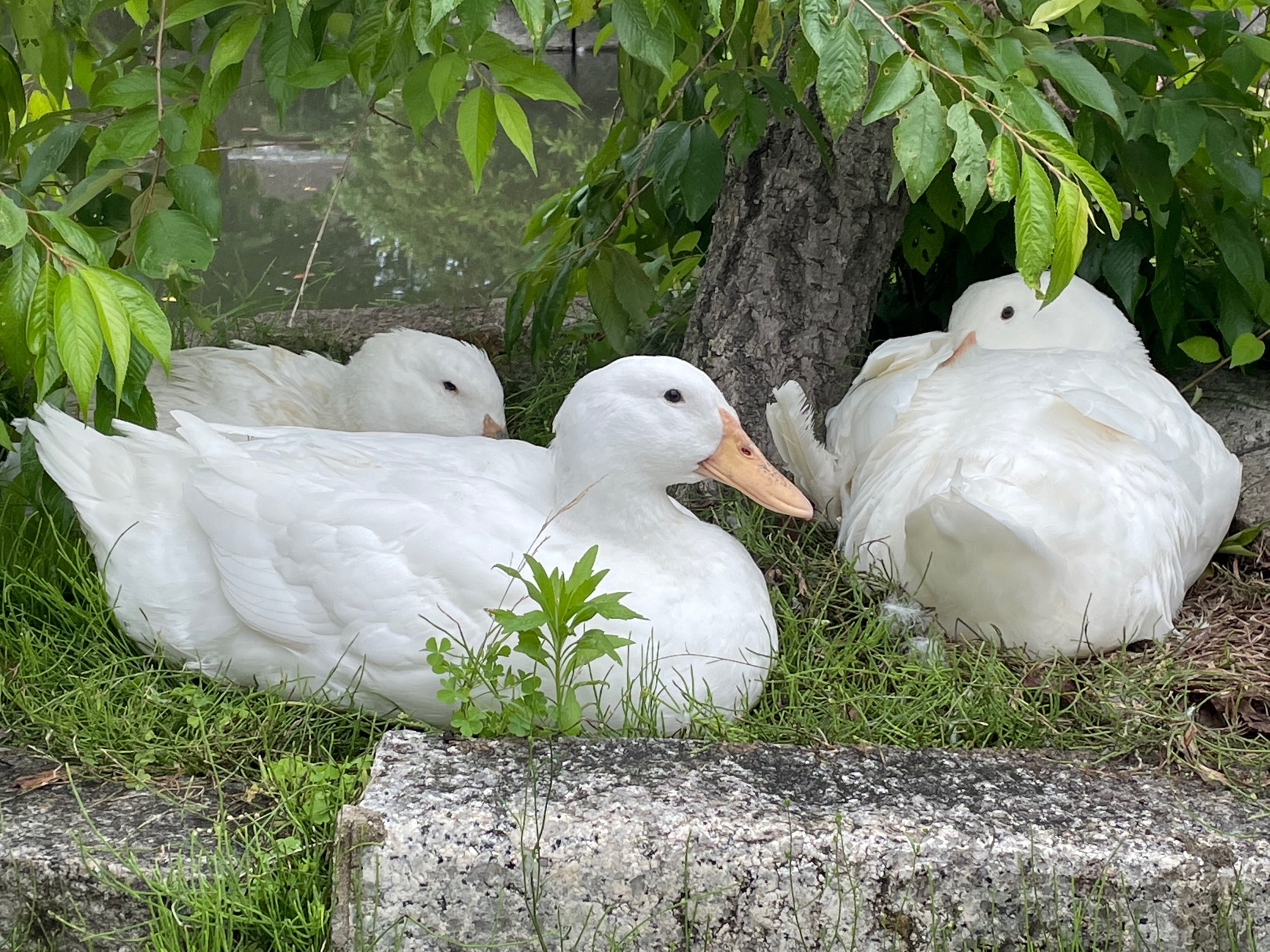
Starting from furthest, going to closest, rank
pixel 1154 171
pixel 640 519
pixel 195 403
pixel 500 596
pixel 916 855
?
pixel 195 403, pixel 1154 171, pixel 640 519, pixel 500 596, pixel 916 855

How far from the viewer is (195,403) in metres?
3.17

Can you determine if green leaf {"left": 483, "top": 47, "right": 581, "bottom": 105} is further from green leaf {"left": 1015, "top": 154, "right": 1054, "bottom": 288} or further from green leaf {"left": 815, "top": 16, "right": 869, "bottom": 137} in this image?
green leaf {"left": 1015, "top": 154, "right": 1054, "bottom": 288}

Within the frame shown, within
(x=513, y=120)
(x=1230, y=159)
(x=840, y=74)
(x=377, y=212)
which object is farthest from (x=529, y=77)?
(x=377, y=212)

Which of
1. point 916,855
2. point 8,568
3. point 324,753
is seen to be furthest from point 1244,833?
point 8,568

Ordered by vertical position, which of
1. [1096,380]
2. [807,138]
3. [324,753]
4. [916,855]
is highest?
[807,138]

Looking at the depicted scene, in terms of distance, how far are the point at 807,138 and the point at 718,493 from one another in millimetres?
928

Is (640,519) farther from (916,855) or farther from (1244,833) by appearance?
(1244,833)

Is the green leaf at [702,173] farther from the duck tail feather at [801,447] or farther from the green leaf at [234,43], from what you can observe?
the green leaf at [234,43]

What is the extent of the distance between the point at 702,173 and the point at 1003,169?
1.36m

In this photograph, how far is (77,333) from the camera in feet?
5.74

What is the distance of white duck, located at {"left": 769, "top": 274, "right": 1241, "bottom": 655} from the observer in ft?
8.30

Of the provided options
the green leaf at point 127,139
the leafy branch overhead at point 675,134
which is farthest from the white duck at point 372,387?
the green leaf at point 127,139

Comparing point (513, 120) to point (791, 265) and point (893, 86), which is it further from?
point (791, 265)

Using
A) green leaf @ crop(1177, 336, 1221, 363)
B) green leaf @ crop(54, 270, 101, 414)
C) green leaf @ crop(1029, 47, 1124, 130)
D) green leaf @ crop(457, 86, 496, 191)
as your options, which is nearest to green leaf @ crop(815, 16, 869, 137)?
green leaf @ crop(1029, 47, 1124, 130)
